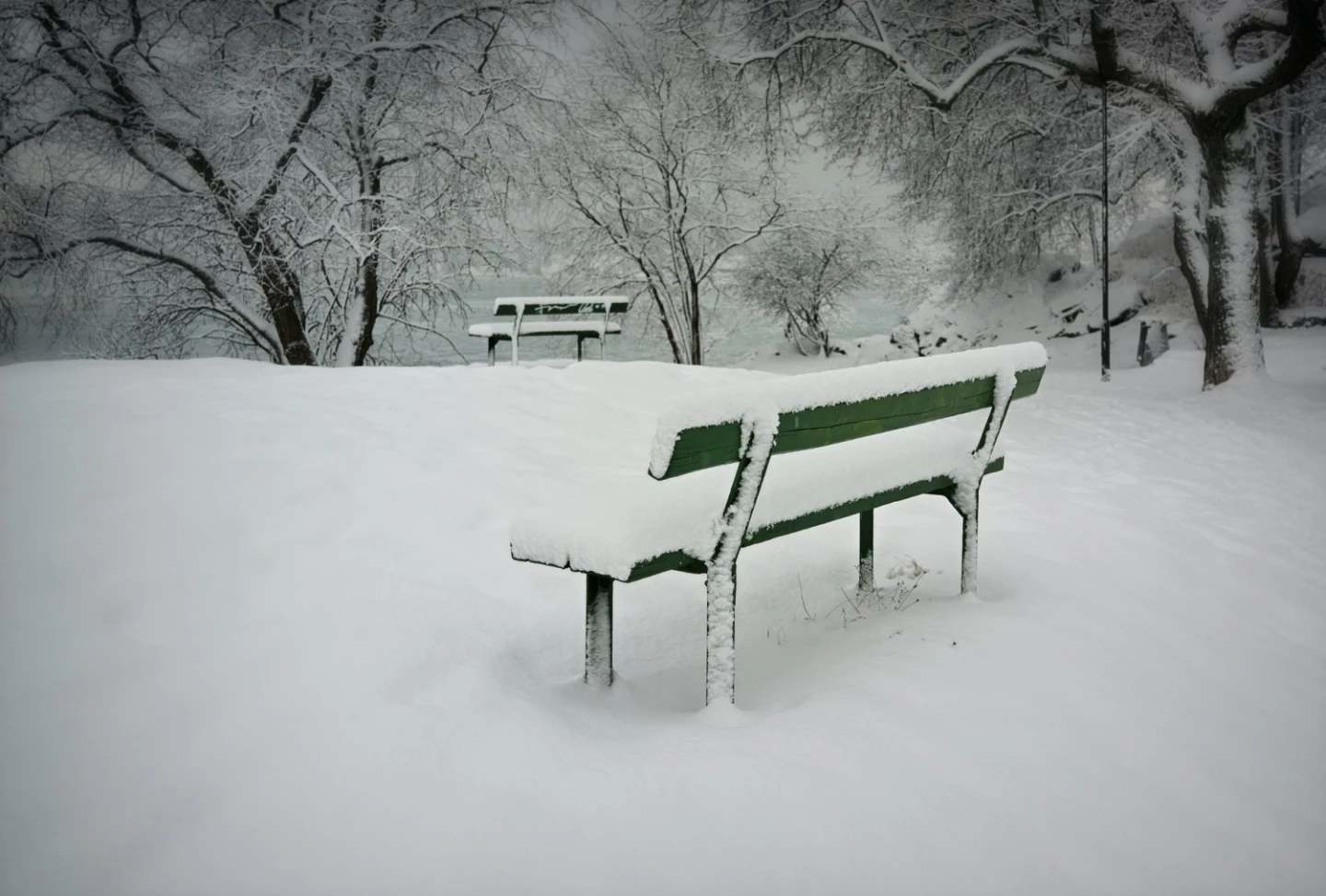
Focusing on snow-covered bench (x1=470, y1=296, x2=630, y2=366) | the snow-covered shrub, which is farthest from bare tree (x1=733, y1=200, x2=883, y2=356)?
snow-covered bench (x1=470, y1=296, x2=630, y2=366)

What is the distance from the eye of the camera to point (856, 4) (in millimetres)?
10695

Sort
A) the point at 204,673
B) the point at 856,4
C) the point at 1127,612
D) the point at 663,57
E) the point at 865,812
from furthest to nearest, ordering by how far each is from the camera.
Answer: the point at 663,57 → the point at 856,4 → the point at 1127,612 → the point at 204,673 → the point at 865,812

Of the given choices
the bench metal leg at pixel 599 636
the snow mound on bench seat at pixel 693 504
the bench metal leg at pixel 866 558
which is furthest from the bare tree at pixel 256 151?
the bench metal leg at pixel 599 636

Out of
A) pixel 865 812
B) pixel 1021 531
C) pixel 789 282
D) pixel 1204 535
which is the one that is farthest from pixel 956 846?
pixel 789 282

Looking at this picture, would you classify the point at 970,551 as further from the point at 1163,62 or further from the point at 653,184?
the point at 653,184

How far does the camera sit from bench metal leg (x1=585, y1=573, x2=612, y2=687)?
2646 millimetres

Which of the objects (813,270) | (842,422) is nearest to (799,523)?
(842,422)

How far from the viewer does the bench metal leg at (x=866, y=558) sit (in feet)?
12.2

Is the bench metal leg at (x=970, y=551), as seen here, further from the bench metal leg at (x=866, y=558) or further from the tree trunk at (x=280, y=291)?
the tree trunk at (x=280, y=291)

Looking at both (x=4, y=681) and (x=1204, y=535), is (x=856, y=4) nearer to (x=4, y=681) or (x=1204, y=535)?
(x=1204, y=535)

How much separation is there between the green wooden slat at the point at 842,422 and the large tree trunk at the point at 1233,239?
23.6 feet

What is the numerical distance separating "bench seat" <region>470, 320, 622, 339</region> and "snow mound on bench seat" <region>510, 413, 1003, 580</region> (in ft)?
25.6

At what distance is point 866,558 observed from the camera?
3.77 metres

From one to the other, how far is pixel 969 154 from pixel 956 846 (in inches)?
498
